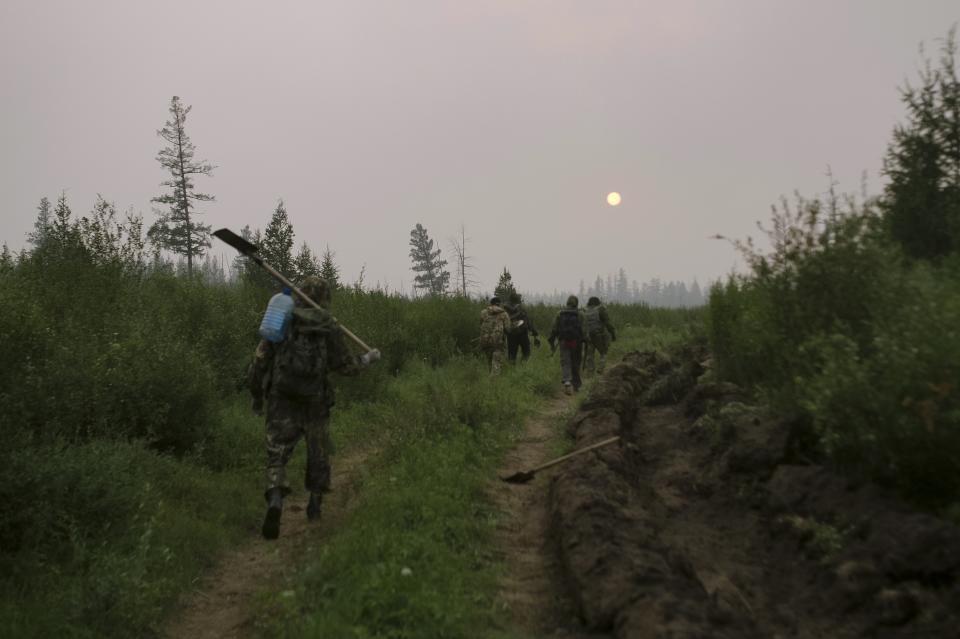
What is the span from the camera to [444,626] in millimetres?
3982

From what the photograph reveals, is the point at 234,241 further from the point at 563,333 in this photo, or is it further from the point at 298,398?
the point at 563,333

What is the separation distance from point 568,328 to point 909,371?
1010 centimetres

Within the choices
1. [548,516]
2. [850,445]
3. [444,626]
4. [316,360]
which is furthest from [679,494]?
[316,360]

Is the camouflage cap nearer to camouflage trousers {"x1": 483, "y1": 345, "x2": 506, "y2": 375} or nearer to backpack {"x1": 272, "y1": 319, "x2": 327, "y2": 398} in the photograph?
backpack {"x1": 272, "y1": 319, "x2": 327, "y2": 398}

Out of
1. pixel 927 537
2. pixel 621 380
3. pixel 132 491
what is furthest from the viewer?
pixel 621 380

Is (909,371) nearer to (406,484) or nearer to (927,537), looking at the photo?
(927,537)

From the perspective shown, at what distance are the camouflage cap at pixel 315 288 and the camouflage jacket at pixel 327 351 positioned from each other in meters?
0.33

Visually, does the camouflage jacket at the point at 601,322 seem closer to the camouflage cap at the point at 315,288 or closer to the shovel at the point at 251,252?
the shovel at the point at 251,252

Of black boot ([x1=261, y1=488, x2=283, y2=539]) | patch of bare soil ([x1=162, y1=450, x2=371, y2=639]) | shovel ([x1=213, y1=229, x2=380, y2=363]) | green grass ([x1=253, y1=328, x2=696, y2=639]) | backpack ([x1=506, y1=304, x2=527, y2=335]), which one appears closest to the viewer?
green grass ([x1=253, y1=328, x2=696, y2=639])

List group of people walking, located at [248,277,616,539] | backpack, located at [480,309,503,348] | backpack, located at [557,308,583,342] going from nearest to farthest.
Answer: group of people walking, located at [248,277,616,539]
backpack, located at [557,308,583,342]
backpack, located at [480,309,503,348]

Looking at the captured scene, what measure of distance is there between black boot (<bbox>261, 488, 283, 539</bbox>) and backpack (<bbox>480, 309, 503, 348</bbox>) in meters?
9.63

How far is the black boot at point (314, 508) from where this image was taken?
6.57 metres

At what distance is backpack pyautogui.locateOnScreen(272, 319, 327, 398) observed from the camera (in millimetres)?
6293

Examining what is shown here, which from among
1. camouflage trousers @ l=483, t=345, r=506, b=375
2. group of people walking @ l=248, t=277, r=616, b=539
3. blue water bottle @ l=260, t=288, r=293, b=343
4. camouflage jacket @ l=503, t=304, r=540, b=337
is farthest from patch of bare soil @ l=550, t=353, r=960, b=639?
camouflage jacket @ l=503, t=304, r=540, b=337
